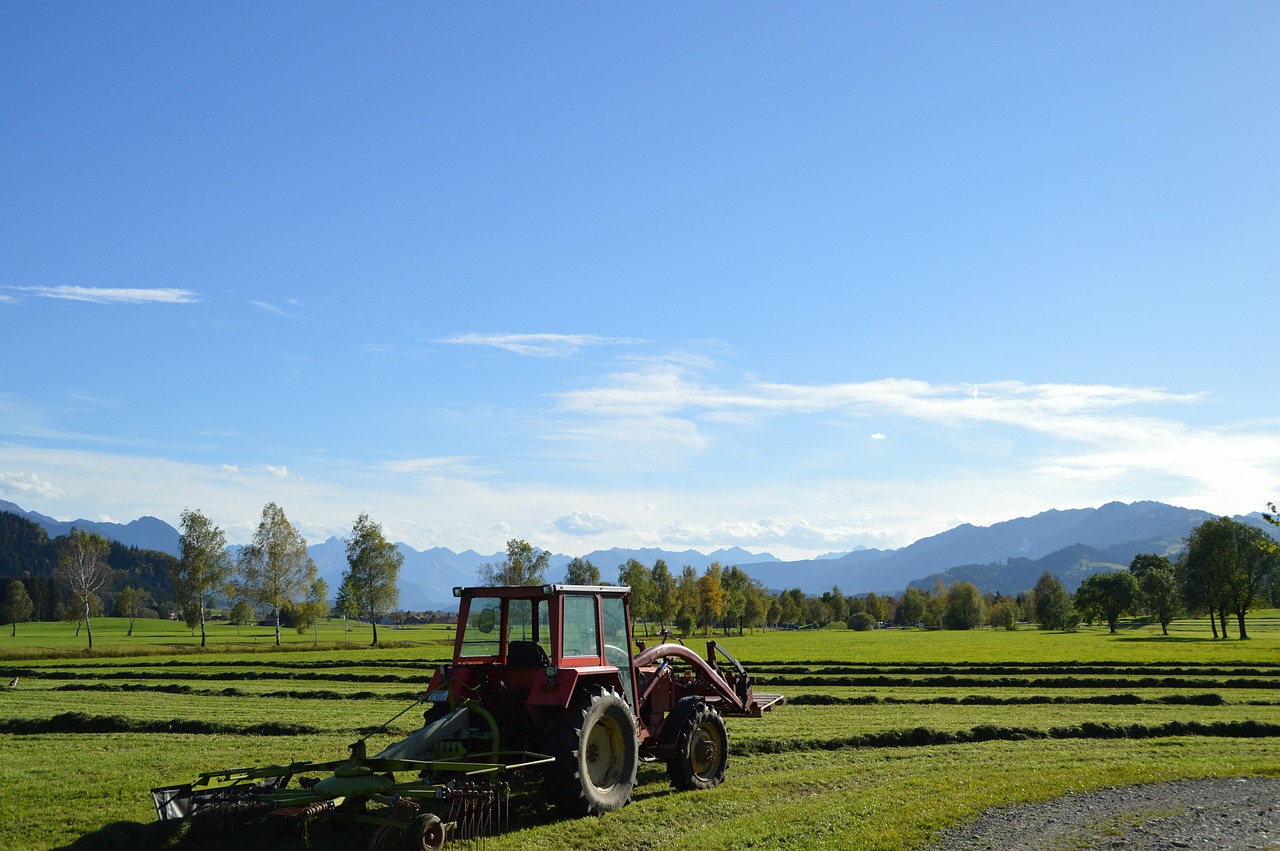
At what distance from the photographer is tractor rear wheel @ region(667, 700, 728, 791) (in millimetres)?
12023

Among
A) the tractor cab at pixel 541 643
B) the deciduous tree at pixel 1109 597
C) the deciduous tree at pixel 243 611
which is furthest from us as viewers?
the deciduous tree at pixel 1109 597

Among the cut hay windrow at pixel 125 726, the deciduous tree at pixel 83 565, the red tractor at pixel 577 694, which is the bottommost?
the cut hay windrow at pixel 125 726

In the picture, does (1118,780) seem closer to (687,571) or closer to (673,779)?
(673,779)

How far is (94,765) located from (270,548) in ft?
227

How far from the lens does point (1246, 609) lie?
74625 millimetres

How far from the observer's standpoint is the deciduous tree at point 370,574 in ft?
284

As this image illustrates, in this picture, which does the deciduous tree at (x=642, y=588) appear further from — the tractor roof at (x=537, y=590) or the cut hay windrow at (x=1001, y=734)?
the tractor roof at (x=537, y=590)

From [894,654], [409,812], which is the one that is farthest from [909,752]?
[894,654]

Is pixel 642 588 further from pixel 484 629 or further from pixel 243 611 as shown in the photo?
pixel 484 629

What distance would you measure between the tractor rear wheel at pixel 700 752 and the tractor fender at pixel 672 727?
5 centimetres

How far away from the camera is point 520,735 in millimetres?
11086

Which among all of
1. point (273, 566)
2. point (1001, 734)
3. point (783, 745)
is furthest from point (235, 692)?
point (273, 566)

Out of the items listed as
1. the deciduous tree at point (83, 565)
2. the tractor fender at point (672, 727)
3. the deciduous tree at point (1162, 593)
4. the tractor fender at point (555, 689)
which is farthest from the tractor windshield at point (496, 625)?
the deciduous tree at point (1162, 593)

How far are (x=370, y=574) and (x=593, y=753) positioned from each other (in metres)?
80.9
